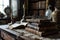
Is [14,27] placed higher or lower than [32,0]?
lower

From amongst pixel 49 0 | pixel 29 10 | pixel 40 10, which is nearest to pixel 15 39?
pixel 49 0

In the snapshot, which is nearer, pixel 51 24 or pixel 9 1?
pixel 51 24

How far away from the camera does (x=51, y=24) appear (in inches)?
57.6

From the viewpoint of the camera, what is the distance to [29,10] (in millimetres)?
4414

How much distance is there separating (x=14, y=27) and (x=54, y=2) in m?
2.12

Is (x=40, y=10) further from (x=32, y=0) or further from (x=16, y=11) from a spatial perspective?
(x=16, y=11)

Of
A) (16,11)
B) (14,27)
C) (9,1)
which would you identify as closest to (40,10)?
(16,11)

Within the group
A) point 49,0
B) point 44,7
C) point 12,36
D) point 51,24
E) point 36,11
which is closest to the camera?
point 51,24

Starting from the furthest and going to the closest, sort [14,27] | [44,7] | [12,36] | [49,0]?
1. [44,7]
2. [49,0]
3. [14,27]
4. [12,36]

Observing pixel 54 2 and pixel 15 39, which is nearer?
pixel 15 39

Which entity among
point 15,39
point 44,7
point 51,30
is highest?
point 44,7

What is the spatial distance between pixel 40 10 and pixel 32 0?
526mm

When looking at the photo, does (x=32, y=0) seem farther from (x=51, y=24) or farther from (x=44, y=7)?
(x=51, y=24)

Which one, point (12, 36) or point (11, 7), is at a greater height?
point (11, 7)
